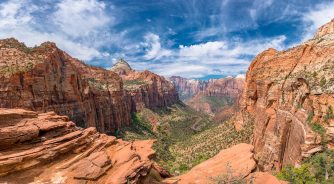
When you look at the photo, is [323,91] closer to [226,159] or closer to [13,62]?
[226,159]

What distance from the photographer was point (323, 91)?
53656 mm

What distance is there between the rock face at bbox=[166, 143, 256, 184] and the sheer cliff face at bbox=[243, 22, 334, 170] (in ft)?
39.8

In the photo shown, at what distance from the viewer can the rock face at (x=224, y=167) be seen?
97.1 feet

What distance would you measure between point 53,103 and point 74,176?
69.1 metres

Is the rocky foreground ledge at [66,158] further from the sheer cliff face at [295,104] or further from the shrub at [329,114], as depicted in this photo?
the shrub at [329,114]

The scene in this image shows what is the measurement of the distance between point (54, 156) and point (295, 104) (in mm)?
55877

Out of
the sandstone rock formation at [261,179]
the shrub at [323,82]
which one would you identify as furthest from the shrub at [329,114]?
the sandstone rock formation at [261,179]

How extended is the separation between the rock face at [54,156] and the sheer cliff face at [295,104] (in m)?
27.0

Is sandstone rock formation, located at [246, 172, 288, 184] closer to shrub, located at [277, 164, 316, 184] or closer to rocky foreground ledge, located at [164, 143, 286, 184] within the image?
rocky foreground ledge, located at [164, 143, 286, 184]

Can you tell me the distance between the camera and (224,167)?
1231 inches

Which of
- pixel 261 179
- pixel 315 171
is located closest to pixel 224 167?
pixel 261 179

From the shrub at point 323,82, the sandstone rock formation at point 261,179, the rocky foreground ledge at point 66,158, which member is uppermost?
the shrub at point 323,82

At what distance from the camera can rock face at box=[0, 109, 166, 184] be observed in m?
22.0

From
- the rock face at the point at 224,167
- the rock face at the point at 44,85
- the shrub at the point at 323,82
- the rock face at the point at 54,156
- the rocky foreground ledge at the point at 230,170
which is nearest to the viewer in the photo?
the rock face at the point at 54,156
